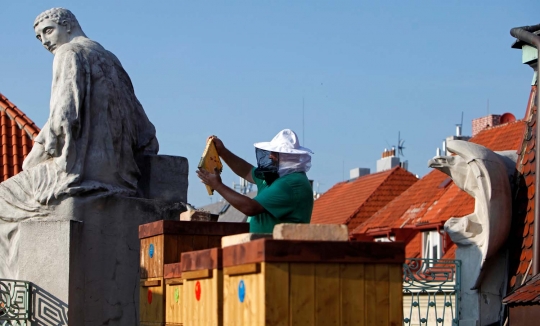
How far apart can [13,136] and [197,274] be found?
1486 centimetres

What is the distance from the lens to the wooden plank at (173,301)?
7.30m

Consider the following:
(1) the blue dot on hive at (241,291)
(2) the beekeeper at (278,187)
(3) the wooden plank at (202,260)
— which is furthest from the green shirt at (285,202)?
(1) the blue dot on hive at (241,291)

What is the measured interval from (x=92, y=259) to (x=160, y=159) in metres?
1.38

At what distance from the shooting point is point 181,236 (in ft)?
26.3

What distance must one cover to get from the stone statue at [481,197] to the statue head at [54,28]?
3.95 meters

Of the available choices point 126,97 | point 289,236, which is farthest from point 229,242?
point 126,97

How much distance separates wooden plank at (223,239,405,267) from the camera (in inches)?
206

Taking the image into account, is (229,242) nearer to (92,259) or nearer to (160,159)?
(92,259)

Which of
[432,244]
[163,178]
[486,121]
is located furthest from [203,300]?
[486,121]

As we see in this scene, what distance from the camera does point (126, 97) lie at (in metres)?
10.5

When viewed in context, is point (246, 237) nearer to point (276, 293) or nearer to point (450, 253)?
point (276, 293)

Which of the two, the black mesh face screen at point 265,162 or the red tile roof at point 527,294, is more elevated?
the black mesh face screen at point 265,162

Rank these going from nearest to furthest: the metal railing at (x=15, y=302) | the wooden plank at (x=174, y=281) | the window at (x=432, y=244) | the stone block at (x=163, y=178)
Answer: the wooden plank at (x=174, y=281) < the metal railing at (x=15, y=302) < the stone block at (x=163, y=178) < the window at (x=432, y=244)

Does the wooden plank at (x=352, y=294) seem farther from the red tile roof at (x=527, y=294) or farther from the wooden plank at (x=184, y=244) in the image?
the red tile roof at (x=527, y=294)
